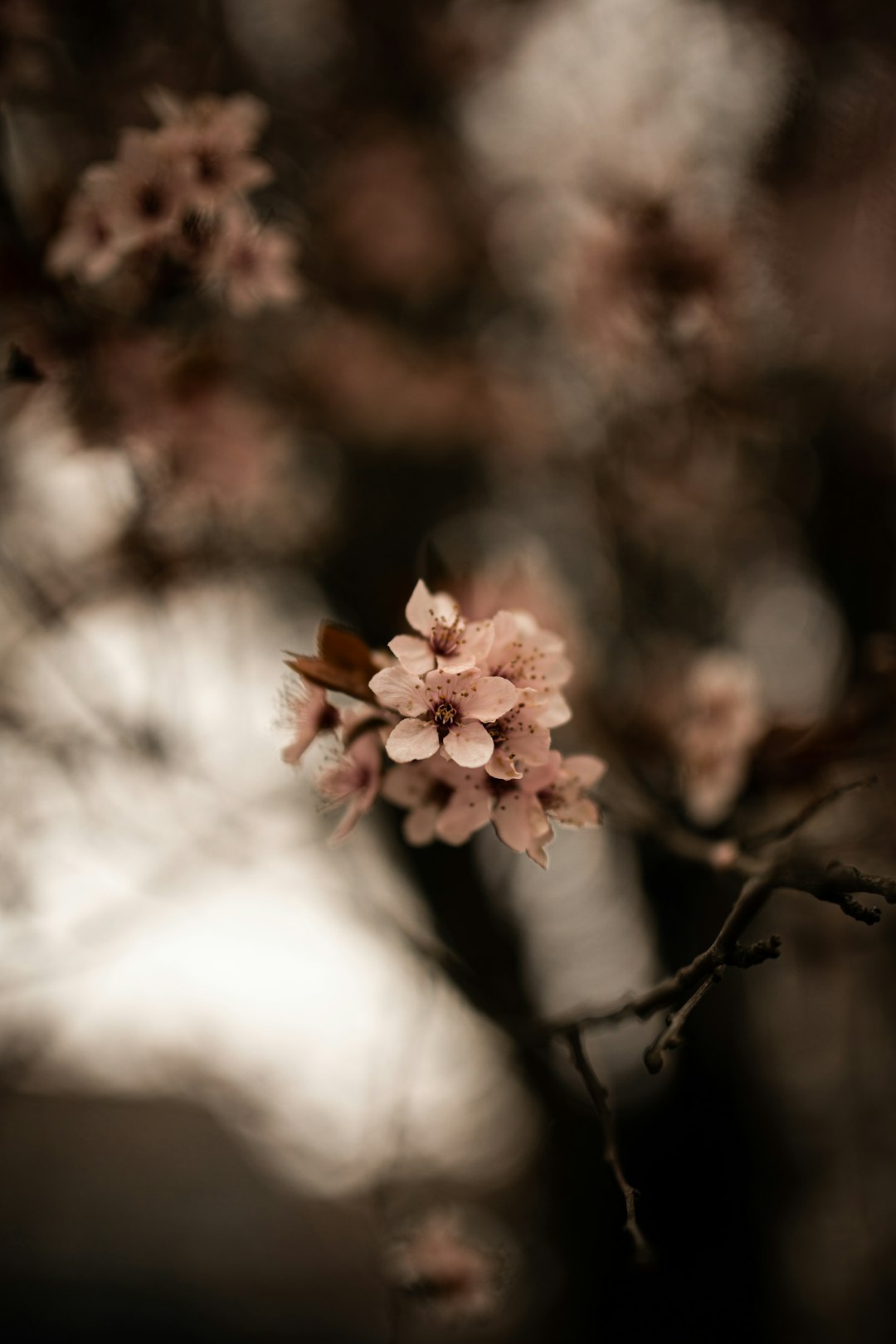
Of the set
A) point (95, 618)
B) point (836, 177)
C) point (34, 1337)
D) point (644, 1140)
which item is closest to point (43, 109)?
point (95, 618)

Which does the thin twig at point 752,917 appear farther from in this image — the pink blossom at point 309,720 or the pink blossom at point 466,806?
the pink blossom at point 309,720

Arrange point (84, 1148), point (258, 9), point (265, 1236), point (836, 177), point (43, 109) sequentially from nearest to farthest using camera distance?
1. point (836, 177)
2. point (43, 109)
3. point (258, 9)
4. point (265, 1236)
5. point (84, 1148)

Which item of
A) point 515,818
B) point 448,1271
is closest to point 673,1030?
point 515,818

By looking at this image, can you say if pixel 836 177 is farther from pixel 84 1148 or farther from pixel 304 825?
pixel 84 1148

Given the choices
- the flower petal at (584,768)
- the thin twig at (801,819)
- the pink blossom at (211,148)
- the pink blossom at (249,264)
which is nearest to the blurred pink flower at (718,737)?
the thin twig at (801,819)

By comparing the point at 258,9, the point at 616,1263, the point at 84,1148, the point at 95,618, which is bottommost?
the point at 84,1148

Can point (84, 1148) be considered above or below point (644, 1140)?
below
